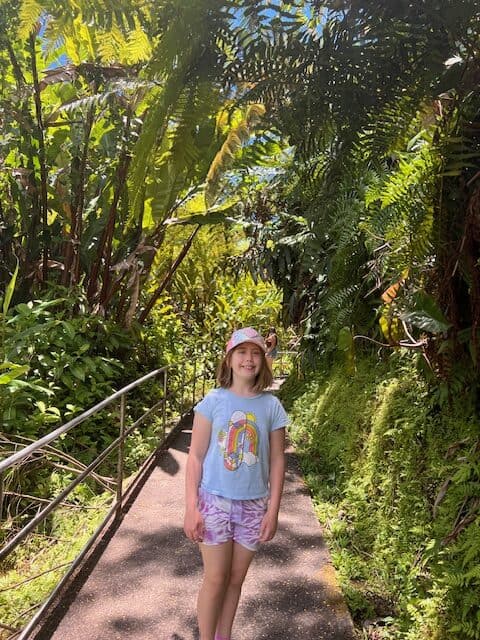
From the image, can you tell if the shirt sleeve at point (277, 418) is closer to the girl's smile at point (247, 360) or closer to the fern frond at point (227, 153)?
the girl's smile at point (247, 360)

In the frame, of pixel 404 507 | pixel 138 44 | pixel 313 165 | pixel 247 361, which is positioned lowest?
pixel 404 507

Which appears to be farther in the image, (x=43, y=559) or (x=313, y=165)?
(x=43, y=559)

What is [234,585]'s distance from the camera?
87.5 inches

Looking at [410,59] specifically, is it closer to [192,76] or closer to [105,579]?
[192,76]

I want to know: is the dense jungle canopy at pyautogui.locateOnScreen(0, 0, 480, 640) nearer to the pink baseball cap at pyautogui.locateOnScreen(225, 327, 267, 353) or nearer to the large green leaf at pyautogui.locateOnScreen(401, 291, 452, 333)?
the large green leaf at pyautogui.locateOnScreen(401, 291, 452, 333)

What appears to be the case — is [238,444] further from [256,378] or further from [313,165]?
[313,165]

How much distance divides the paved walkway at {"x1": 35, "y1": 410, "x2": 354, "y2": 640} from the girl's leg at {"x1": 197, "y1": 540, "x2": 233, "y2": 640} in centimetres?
36

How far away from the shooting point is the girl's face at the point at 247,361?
89.0 inches

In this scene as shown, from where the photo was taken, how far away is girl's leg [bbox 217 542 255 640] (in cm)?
219

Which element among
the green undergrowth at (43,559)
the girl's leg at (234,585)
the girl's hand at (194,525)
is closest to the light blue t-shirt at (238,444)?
the girl's hand at (194,525)

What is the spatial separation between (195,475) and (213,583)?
39cm

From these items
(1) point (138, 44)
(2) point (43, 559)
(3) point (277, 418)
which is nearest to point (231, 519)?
(3) point (277, 418)

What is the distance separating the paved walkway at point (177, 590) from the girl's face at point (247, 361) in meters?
1.16

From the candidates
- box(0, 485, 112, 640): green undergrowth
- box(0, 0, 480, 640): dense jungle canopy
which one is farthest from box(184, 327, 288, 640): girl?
box(0, 485, 112, 640): green undergrowth
